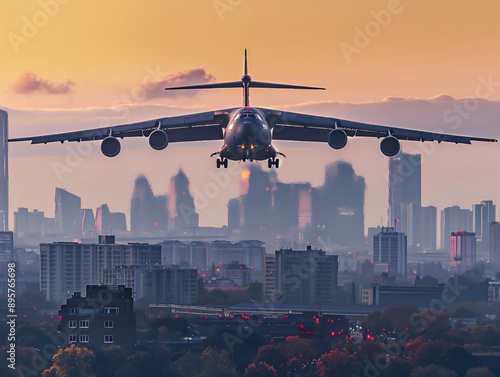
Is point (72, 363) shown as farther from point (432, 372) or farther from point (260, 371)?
point (432, 372)

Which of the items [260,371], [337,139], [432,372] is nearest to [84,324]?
[260,371]

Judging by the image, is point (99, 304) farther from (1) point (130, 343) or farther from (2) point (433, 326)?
(2) point (433, 326)

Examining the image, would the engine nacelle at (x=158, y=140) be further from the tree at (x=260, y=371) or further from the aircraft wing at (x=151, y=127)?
the tree at (x=260, y=371)

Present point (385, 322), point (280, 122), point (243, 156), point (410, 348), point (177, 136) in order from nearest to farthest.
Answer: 1. point (243, 156)
2. point (280, 122)
3. point (177, 136)
4. point (410, 348)
5. point (385, 322)

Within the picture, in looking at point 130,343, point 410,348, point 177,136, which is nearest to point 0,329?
point 130,343

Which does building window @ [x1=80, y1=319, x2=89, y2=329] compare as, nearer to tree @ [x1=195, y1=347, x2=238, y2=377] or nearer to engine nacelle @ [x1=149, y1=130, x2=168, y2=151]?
tree @ [x1=195, y1=347, x2=238, y2=377]

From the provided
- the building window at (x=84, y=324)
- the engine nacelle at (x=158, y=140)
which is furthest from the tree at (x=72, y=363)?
the engine nacelle at (x=158, y=140)

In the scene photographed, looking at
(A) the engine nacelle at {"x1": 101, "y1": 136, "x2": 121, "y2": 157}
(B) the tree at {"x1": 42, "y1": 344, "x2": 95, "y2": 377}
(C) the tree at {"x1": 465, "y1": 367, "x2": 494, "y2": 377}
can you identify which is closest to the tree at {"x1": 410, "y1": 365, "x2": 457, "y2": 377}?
(C) the tree at {"x1": 465, "y1": 367, "x2": 494, "y2": 377}
